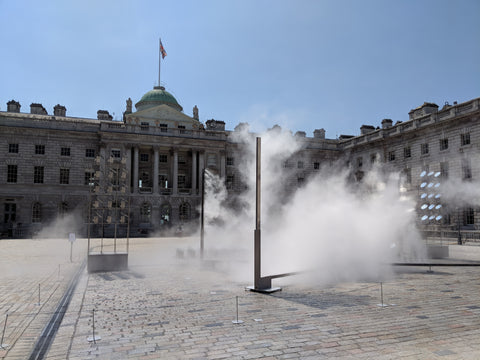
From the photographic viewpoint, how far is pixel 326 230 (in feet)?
48.5

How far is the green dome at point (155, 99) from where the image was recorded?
53.6 m

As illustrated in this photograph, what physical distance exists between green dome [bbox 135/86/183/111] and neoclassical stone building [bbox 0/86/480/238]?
0.46 ft

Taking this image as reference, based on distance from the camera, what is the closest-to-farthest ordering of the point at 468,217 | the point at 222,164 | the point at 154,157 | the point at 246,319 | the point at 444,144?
the point at 246,319
the point at 468,217
the point at 444,144
the point at 154,157
the point at 222,164

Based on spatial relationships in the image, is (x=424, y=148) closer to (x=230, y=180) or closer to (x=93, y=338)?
(x=230, y=180)

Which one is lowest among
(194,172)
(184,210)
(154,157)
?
(184,210)

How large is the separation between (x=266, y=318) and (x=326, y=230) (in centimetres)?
820

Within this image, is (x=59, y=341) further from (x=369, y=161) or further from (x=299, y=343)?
(x=369, y=161)

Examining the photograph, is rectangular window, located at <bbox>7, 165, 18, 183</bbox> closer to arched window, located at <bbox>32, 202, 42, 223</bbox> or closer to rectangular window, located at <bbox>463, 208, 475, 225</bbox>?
arched window, located at <bbox>32, 202, 42, 223</bbox>

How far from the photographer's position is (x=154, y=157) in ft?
160

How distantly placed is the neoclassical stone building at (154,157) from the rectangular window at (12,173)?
15 centimetres

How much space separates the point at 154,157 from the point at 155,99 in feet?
32.5

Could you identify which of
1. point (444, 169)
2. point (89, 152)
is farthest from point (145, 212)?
point (444, 169)

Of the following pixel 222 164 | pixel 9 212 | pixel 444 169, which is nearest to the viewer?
pixel 444 169

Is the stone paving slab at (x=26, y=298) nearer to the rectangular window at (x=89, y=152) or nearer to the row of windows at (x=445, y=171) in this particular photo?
the rectangular window at (x=89, y=152)
